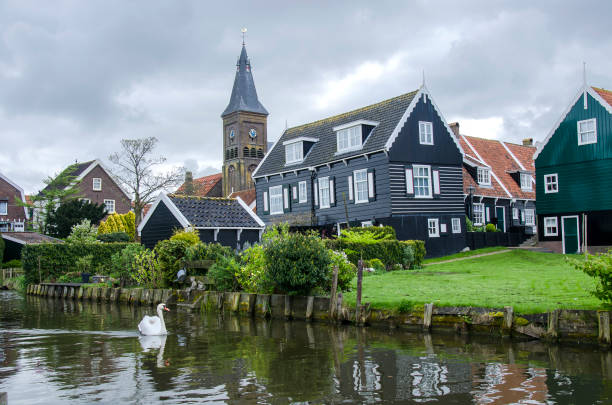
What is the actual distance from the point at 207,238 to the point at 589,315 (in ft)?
73.1

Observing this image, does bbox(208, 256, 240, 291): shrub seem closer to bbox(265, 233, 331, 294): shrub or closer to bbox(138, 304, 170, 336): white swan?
bbox(265, 233, 331, 294): shrub

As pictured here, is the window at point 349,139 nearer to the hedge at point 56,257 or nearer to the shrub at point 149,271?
the shrub at point 149,271

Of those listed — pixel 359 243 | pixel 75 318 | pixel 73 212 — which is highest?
pixel 73 212

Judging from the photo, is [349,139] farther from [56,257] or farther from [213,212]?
[56,257]

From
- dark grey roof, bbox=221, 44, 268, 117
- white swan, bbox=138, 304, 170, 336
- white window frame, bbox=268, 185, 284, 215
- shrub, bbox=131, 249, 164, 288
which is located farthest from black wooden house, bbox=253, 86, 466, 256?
dark grey roof, bbox=221, 44, 268, 117

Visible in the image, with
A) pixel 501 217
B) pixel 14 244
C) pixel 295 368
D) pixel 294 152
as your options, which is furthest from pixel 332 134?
pixel 295 368

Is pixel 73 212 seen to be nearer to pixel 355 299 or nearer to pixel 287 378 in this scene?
pixel 355 299

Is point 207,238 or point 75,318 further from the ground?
point 207,238

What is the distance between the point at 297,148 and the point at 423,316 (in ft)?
92.7

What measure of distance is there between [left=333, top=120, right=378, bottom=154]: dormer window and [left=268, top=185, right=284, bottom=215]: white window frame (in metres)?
6.85

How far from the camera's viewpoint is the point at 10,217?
6222cm

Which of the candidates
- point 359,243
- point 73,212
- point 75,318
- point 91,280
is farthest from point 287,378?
point 73,212

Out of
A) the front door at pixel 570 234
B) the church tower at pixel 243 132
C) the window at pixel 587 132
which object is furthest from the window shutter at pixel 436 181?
the church tower at pixel 243 132

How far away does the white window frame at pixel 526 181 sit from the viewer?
4756 centimetres
